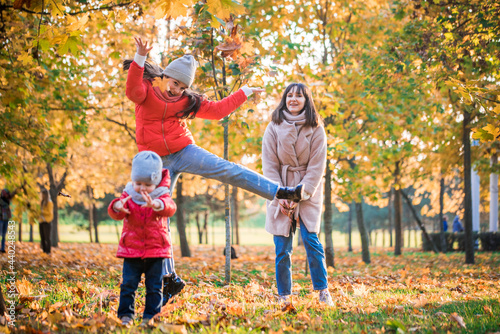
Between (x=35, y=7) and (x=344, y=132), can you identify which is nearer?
(x=35, y=7)

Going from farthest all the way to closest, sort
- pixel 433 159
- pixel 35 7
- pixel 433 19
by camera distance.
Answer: pixel 433 159
pixel 433 19
pixel 35 7

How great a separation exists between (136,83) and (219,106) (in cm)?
83

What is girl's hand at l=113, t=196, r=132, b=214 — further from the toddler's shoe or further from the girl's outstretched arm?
the girl's outstretched arm

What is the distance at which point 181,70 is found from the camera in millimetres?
3359

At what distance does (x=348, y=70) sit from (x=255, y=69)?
497 cm

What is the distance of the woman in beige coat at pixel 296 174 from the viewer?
3.83 metres

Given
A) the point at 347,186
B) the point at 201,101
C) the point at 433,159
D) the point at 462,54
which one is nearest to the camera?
the point at 201,101

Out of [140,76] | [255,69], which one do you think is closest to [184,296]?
[140,76]

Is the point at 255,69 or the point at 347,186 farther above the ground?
the point at 255,69

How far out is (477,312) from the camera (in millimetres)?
3332

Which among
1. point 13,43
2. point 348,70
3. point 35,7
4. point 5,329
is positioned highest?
point 348,70

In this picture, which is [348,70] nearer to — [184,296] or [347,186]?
[347,186]

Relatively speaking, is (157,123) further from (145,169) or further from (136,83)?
(145,169)

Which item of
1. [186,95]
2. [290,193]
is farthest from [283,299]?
[186,95]
